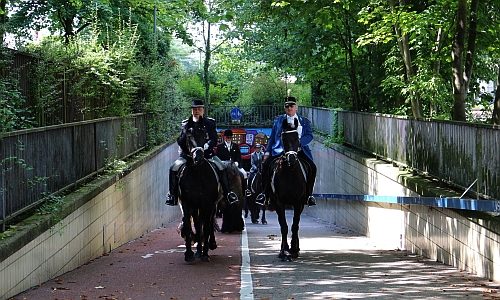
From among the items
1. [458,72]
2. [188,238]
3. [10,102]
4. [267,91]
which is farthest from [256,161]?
[267,91]

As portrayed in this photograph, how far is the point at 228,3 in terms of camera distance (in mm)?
18938

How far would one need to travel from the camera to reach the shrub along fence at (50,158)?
9.70m

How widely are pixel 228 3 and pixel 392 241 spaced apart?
7064mm

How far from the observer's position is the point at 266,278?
412 inches

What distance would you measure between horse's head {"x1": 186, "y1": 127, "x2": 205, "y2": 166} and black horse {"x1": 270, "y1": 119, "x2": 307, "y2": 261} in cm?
149

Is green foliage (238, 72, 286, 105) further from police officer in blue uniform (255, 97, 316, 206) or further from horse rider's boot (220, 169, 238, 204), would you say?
horse rider's boot (220, 169, 238, 204)

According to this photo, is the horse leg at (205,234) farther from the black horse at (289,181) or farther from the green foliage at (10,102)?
the green foliage at (10,102)

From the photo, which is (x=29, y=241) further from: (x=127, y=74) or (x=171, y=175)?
(x=127, y=74)

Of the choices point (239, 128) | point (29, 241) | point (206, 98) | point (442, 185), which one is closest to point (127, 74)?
point (442, 185)

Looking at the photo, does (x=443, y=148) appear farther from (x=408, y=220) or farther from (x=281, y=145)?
(x=281, y=145)

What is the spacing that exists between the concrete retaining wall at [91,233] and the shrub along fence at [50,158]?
501 millimetres

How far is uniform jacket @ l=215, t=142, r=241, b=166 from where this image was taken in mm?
19203

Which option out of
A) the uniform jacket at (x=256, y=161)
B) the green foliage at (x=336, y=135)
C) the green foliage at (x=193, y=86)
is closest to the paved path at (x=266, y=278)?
the uniform jacket at (x=256, y=161)

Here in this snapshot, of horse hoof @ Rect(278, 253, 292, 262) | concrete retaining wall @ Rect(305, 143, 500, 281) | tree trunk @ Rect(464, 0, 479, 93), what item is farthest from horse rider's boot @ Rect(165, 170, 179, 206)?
tree trunk @ Rect(464, 0, 479, 93)
